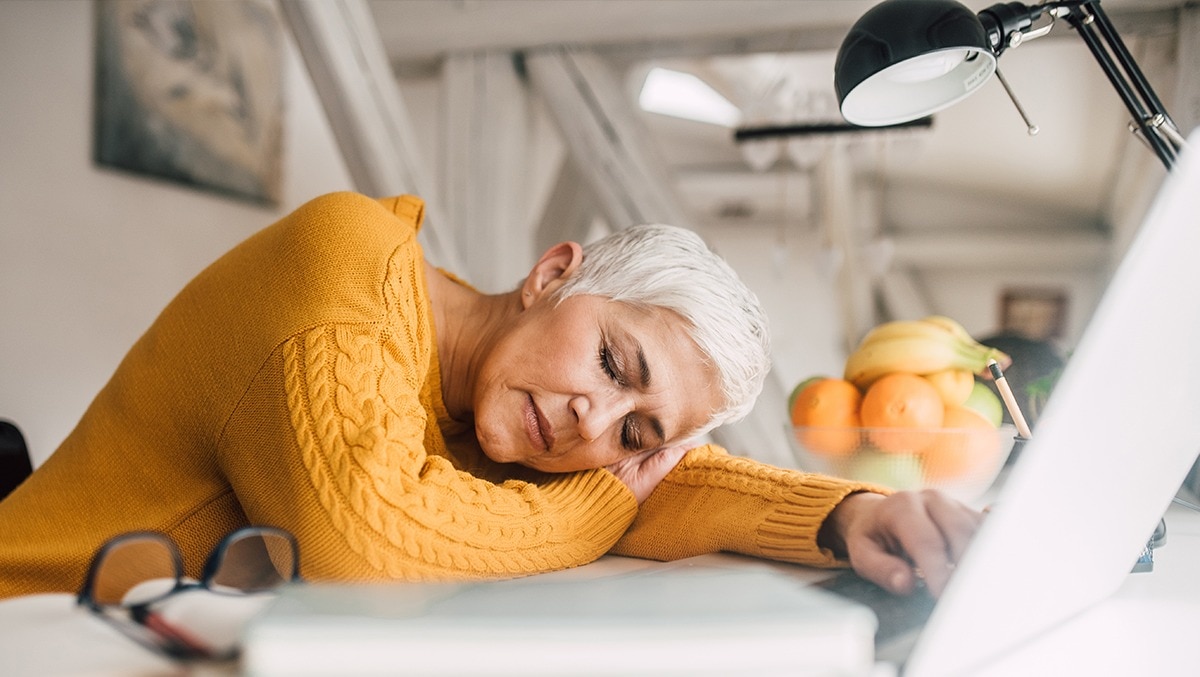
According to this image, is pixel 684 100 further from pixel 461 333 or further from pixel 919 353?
A: pixel 461 333

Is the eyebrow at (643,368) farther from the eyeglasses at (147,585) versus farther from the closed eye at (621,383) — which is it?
the eyeglasses at (147,585)

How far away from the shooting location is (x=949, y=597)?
18.5 inches

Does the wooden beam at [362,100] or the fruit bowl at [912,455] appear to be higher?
the wooden beam at [362,100]

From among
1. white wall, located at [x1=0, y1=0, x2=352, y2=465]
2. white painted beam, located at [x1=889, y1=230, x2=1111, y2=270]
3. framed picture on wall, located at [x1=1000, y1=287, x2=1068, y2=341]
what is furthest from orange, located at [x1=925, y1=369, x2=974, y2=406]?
framed picture on wall, located at [x1=1000, y1=287, x2=1068, y2=341]

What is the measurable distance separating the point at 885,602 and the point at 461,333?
0.71 meters

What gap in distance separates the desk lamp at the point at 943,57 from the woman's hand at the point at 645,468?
53 centimetres

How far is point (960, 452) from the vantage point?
111 centimetres

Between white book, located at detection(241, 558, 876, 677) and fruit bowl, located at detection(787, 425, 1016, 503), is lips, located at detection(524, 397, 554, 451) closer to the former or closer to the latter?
fruit bowl, located at detection(787, 425, 1016, 503)

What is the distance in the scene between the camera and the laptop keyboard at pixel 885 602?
2.10 ft

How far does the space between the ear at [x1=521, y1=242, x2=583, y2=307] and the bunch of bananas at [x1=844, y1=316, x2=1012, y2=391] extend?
0.53 meters

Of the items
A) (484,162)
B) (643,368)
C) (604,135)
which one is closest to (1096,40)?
(643,368)

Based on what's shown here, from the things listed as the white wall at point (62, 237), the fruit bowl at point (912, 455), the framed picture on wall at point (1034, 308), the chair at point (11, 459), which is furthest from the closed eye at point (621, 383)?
the framed picture on wall at point (1034, 308)

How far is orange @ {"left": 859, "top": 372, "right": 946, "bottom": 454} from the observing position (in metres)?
1.27

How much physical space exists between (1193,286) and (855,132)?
11.0ft
